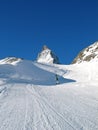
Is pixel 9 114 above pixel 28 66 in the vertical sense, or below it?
below

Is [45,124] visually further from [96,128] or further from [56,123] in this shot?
[96,128]

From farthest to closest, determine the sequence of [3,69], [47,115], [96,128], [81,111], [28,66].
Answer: [28,66]
[3,69]
[81,111]
[47,115]
[96,128]

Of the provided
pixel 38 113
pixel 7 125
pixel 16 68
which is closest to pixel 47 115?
pixel 38 113

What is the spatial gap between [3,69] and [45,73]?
11.6 m

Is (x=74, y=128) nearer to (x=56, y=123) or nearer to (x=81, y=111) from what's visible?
(x=56, y=123)

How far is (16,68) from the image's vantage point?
65188 mm

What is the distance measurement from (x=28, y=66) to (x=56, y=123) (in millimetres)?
61815

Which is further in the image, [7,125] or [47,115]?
[47,115]

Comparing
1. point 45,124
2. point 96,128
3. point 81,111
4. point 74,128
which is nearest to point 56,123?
point 45,124

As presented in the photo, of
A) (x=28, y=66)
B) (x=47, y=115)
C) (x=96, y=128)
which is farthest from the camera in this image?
(x=28, y=66)

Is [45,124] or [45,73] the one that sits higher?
[45,73]

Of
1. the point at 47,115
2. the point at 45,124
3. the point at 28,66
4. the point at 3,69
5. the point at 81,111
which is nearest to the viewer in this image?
the point at 45,124

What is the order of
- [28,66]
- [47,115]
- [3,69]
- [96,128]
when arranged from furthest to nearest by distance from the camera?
[28,66]
[3,69]
[47,115]
[96,128]

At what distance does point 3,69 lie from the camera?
6134 cm
